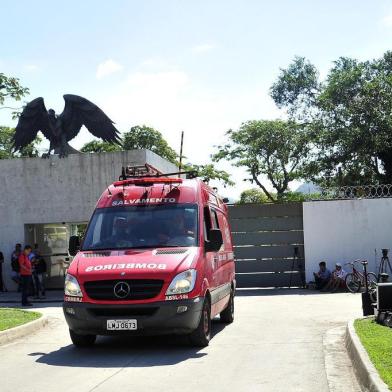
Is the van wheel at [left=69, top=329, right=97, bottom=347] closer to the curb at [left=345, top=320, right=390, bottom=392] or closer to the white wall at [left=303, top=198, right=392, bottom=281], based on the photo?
the curb at [left=345, top=320, right=390, bottom=392]

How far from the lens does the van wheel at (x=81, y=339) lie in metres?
9.46

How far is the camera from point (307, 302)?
17.0 metres

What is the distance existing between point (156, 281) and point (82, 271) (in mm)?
1132

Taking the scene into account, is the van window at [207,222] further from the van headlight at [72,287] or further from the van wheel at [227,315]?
the van wheel at [227,315]

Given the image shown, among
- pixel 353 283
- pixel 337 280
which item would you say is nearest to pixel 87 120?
pixel 337 280

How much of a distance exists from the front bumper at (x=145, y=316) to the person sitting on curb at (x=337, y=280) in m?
12.4

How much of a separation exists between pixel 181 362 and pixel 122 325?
100cm

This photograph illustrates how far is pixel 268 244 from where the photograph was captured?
74.4 feet

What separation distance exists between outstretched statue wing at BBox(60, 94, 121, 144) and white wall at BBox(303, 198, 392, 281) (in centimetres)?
775

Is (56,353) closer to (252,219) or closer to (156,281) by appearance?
(156,281)

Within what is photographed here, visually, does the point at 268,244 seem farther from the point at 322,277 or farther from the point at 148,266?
the point at 148,266

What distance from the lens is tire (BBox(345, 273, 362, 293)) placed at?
19.8m

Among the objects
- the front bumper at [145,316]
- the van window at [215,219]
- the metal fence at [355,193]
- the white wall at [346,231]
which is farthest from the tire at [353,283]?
the front bumper at [145,316]

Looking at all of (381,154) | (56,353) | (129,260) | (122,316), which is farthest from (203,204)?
(381,154)
